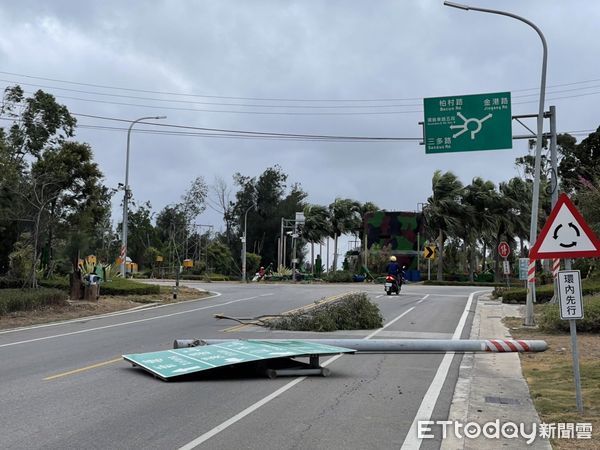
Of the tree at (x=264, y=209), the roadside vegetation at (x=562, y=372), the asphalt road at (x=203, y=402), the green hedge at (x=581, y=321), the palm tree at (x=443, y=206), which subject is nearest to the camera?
the asphalt road at (x=203, y=402)

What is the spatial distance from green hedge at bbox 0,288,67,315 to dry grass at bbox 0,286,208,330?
241 mm

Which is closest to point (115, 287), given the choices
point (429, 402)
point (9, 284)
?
point (9, 284)

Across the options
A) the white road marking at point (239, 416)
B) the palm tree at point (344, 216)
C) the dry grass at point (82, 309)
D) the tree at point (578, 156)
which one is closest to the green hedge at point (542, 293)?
the dry grass at point (82, 309)

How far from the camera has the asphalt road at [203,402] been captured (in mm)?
6449

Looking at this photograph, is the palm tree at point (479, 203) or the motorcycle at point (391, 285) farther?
the palm tree at point (479, 203)

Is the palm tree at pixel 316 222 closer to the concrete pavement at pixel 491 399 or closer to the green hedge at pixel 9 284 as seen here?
the green hedge at pixel 9 284

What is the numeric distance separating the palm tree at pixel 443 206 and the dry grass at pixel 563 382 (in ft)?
136

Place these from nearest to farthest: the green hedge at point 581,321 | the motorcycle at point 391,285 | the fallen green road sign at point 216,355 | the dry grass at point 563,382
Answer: the dry grass at point 563,382
the fallen green road sign at point 216,355
the green hedge at point 581,321
the motorcycle at point 391,285

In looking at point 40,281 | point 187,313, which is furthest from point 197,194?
point 187,313

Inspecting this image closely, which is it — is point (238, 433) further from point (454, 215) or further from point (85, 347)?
point (454, 215)

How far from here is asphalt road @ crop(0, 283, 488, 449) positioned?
6.45m

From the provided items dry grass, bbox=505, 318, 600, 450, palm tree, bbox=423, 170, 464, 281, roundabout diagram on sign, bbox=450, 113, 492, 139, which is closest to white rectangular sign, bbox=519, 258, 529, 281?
roundabout diagram on sign, bbox=450, 113, 492, 139

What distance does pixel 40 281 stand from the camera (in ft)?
90.1

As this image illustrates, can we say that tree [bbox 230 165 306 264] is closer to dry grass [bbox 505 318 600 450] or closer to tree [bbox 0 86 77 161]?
tree [bbox 0 86 77 161]
